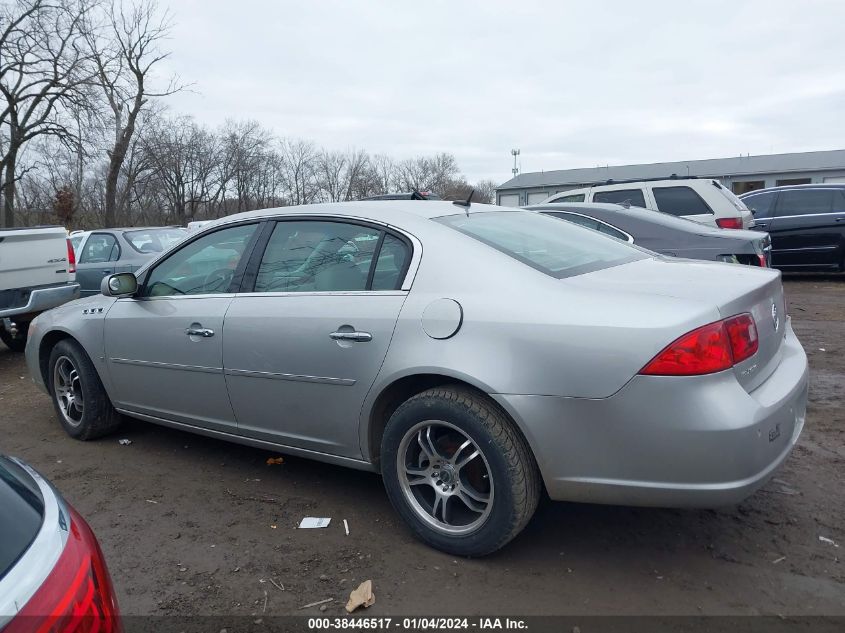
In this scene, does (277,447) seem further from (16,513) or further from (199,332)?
(16,513)

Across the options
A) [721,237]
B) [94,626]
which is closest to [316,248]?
[94,626]

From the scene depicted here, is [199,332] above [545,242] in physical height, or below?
below

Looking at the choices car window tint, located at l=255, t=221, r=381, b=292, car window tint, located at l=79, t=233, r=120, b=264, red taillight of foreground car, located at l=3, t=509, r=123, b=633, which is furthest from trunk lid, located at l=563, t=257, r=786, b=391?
car window tint, located at l=79, t=233, r=120, b=264

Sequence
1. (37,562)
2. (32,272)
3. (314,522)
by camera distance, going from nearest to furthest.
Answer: (37,562), (314,522), (32,272)

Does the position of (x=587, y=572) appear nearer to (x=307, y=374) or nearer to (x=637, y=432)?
(x=637, y=432)

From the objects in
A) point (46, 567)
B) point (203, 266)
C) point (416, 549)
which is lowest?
point (416, 549)

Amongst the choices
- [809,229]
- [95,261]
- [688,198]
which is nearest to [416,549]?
[688,198]

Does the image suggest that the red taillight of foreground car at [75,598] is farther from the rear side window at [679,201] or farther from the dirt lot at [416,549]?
the rear side window at [679,201]

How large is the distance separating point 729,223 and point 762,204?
335 centimetres

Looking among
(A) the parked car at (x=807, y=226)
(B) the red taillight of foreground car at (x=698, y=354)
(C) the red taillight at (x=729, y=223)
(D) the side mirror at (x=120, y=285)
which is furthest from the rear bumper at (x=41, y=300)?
(A) the parked car at (x=807, y=226)

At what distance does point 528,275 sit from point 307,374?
1198mm

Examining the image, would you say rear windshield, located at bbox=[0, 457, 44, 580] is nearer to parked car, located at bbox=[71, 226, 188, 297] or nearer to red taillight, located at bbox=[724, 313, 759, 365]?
red taillight, located at bbox=[724, 313, 759, 365]

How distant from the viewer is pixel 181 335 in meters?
3.82

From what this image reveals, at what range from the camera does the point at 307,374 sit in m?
3.26
